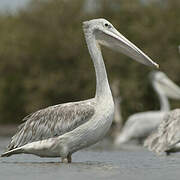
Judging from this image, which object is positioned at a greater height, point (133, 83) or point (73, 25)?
point (73, 25)

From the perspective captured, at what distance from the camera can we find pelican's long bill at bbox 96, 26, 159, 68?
11.3m

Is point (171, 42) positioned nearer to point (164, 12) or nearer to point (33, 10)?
point (164, 12)

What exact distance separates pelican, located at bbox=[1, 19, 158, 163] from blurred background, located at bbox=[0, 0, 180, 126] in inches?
968

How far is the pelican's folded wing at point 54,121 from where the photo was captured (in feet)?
35.1

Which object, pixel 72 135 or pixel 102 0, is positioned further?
pixel 102 0

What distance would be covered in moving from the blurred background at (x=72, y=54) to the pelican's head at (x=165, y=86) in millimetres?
8105

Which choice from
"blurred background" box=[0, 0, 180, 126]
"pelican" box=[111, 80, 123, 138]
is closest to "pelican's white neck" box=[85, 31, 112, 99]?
"pelican" box=[111, 80, 123, 138]

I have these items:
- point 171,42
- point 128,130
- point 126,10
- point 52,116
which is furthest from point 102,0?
point 52,116

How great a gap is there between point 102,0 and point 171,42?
4.23 metres

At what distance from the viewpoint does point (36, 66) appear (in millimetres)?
41250

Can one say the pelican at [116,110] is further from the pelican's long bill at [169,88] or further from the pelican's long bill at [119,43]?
the pelican's long bill at [119,43]

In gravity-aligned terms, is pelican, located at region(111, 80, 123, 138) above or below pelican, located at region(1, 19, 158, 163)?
above

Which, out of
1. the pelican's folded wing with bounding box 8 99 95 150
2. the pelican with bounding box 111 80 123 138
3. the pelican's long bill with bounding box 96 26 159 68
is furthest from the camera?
the pelican with bounding box 111 80 123 138

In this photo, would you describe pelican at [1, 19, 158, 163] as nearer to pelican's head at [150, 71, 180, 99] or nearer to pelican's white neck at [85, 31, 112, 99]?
pelican's white neck at [85, 31, 112, 99]
